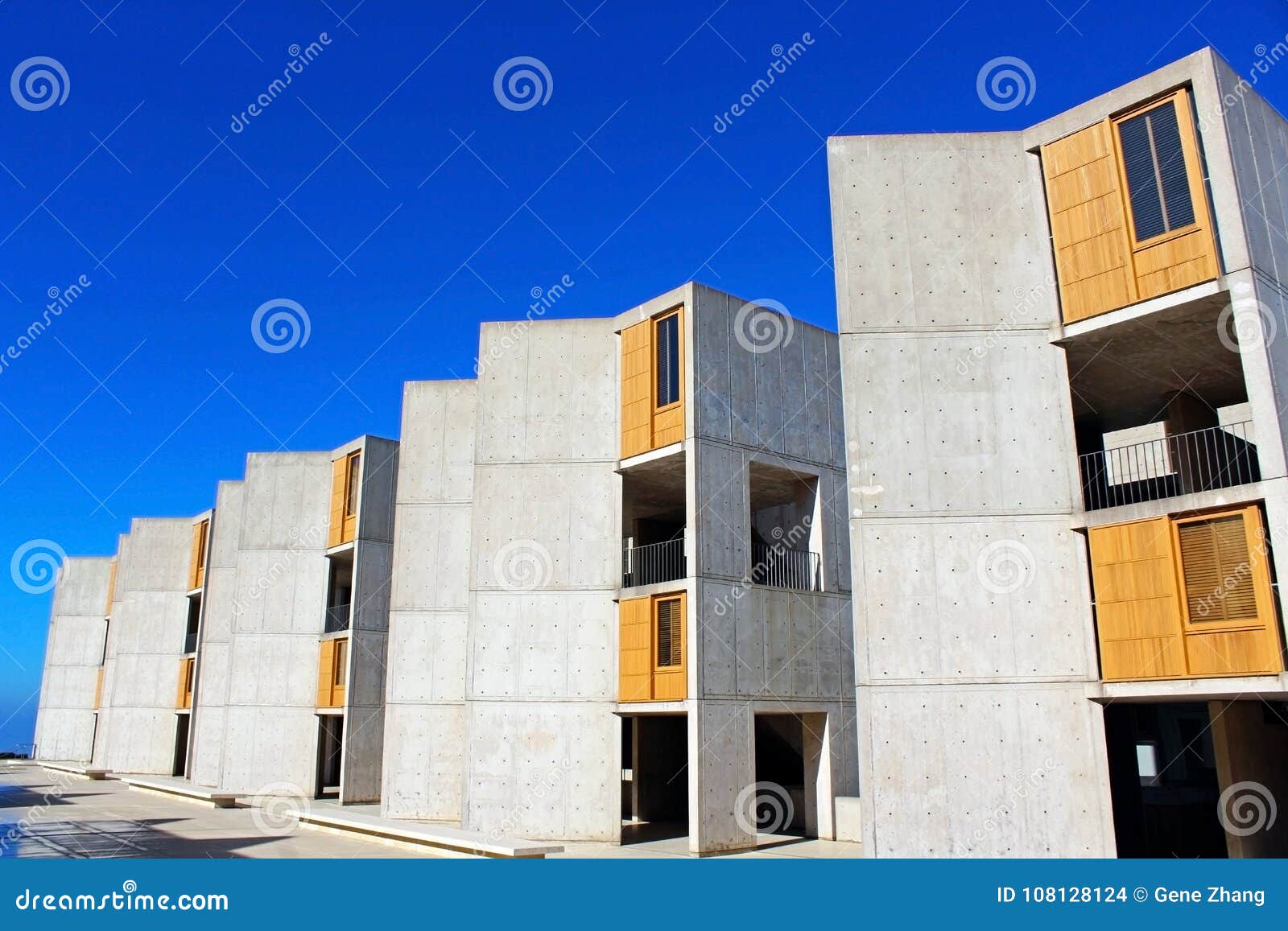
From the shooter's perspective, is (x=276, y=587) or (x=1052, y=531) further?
(x=276, y=587)

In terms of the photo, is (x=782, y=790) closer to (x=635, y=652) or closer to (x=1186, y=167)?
(x=635, y=652)

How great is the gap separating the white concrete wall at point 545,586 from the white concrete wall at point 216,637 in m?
17.2

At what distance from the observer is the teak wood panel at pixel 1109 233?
49.6 feet

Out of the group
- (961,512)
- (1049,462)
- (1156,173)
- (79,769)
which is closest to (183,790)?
(79,769)

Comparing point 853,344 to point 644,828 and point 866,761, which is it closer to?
point 866,761

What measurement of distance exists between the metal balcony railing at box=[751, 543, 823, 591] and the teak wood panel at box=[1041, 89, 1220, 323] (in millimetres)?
9705

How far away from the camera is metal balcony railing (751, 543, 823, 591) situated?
78.3ft

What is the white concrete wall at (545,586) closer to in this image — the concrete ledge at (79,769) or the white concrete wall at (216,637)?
the white concrete wall at (216,637)

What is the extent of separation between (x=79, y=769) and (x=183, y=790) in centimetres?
1970

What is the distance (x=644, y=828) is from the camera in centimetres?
2627

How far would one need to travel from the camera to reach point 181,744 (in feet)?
156

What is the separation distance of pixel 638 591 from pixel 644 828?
288 inches

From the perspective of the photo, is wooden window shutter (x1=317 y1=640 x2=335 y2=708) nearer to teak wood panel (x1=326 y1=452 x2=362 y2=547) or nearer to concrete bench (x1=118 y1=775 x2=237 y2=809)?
teak wood panel (x1=326 y1=452 x2=362 y2=547)
